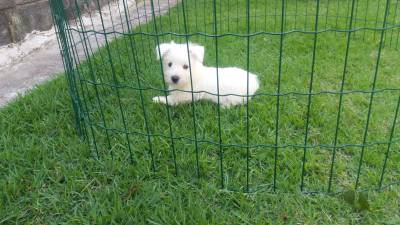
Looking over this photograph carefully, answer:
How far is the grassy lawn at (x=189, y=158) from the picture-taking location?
192 centimetres

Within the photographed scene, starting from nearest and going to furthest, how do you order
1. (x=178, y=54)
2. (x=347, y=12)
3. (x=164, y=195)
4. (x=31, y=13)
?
1. (x=164, y=195)
2. (x=178, y=54)
3. (x=31, y=13)
4. (x=347, y=12)

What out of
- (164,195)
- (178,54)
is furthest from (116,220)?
(178,54)

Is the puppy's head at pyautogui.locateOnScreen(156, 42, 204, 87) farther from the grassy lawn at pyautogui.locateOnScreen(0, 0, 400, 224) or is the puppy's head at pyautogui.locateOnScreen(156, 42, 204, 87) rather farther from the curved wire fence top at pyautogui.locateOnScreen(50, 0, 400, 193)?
the grassy lawn at pyautogui.locateOnScreen(0, 0, 400, 224)

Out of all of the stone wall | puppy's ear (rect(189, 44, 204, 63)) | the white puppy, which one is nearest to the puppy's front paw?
the white puppy

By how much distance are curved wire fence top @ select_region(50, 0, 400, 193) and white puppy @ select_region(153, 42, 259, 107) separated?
0.27 ft

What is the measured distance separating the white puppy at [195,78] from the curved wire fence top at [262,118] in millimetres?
83

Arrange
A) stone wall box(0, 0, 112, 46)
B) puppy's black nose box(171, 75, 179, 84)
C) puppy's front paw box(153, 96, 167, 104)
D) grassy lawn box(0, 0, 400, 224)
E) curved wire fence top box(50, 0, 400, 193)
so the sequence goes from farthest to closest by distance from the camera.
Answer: stone wall box(0, 0, 112, 46) < puppy's front paw box(153, 96, 167, 104) < puppy's black nose box(171, 75, 179, 84) < curved wire fence top box(50, 0, 400, 193) < grassy lawn box(0, 0, 400, 224)

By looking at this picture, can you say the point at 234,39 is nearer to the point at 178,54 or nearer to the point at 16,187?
the point at 178,54

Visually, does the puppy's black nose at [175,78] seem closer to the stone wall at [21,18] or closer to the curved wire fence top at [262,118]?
the curved wire fence top at [262,118]

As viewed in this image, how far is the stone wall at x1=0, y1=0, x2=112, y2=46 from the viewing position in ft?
12.7

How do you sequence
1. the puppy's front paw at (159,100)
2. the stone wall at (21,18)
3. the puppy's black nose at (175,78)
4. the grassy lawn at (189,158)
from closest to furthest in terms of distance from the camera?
the grassy lawn at (189,158) → the puppy's black nose at (175,78) → the puppy's front paw at (159,100) → the stone wall at (21,18)

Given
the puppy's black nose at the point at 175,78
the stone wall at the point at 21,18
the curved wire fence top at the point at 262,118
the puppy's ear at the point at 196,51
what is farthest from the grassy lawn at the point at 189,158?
the stone wall at the point at 21,18

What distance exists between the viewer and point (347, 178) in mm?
2125

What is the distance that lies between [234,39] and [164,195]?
9.67 ft
